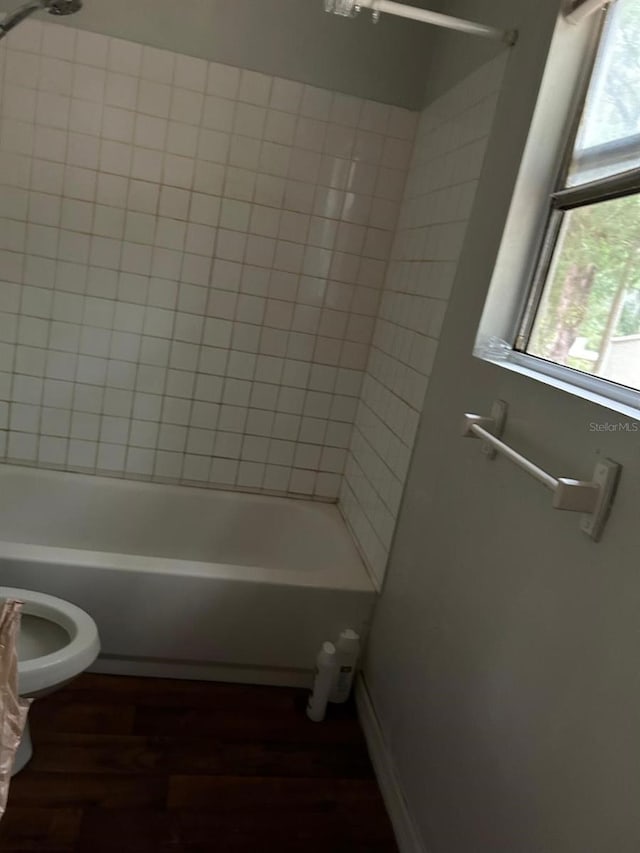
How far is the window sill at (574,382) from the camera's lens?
3.86 ft

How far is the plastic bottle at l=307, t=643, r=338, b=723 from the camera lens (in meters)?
2.11

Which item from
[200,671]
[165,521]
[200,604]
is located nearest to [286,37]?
[165,521]

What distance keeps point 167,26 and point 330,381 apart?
1.38 meters

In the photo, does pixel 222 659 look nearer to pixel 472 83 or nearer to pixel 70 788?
pixel 70 788

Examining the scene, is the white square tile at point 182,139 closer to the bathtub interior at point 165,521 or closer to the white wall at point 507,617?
the white wall at point 507,617

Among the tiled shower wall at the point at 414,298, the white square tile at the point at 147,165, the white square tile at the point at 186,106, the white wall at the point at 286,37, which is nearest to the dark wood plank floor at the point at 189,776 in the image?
the tiled shower wall at the point at 414,298

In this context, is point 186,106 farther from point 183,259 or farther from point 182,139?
point 183,259

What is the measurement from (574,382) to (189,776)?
1429mm

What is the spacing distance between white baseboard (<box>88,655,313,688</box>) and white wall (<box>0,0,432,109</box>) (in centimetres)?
207

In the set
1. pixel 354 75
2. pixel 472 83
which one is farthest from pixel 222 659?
pixel 354 75

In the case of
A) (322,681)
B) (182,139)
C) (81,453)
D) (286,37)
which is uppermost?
(286,37)

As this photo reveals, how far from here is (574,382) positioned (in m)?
1.39

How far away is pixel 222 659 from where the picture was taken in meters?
2.23

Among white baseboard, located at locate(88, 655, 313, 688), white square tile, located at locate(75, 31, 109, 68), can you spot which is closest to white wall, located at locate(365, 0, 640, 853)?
white baseboard, located at locate(88, 655, 313, 688)
